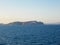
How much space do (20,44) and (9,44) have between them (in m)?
2.57

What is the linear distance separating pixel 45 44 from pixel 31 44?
127 inches

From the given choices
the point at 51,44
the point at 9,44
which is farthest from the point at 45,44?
the point at 9,44

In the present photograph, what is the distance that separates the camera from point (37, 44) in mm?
39438

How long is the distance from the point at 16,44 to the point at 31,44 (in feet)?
11.3

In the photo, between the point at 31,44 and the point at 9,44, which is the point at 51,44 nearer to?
the point at 31,44

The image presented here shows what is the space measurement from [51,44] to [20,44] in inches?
279

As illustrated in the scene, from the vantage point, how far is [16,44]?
1519 inches

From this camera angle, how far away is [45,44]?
39.1 m

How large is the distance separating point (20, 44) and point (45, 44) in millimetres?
5765

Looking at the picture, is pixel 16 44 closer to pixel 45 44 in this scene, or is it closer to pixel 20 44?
pixel 20 44

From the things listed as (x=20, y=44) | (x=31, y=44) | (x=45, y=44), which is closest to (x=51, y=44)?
(x=45, y=44)

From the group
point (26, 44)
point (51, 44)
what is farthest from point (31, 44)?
point (51, 44)

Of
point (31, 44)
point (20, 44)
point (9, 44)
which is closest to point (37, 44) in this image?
point (31, 44)

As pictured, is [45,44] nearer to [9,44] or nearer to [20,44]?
[20,44]
